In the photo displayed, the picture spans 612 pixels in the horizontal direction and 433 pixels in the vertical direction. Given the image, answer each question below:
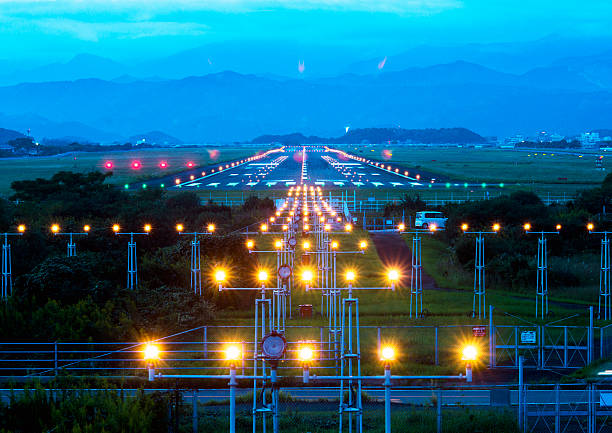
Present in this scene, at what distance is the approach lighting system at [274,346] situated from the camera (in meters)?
13.4

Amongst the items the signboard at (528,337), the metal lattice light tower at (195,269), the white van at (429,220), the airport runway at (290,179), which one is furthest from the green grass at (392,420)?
the airport runway at (290,179)

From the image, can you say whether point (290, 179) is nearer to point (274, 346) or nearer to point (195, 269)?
point (195, 269)

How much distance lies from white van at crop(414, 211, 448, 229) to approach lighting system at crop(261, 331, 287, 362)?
42273 millimetres

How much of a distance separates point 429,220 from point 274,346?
43.5 meters

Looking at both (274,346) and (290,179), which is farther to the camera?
(290,179)

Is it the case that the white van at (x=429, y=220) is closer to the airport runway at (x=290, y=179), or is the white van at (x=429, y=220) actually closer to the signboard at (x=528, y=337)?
the signboard at (x=528, y=337)

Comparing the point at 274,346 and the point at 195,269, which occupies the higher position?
the point at 274,346

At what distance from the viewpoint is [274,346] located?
13461 mm

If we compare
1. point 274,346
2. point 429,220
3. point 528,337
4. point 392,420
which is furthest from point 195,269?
point 429,220

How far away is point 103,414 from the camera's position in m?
15.9

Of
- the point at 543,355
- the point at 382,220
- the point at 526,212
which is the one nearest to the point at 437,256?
the point at 526,212

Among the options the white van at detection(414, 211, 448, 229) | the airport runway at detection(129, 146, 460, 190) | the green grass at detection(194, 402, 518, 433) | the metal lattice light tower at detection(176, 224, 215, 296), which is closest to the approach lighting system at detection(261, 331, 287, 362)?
the green grass at detection(194, 402, 518, 433)

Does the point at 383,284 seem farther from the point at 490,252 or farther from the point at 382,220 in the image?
the point at 382,220

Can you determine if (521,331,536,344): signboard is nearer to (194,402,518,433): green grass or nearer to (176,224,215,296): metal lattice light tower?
(194,402,518,433): green grass
